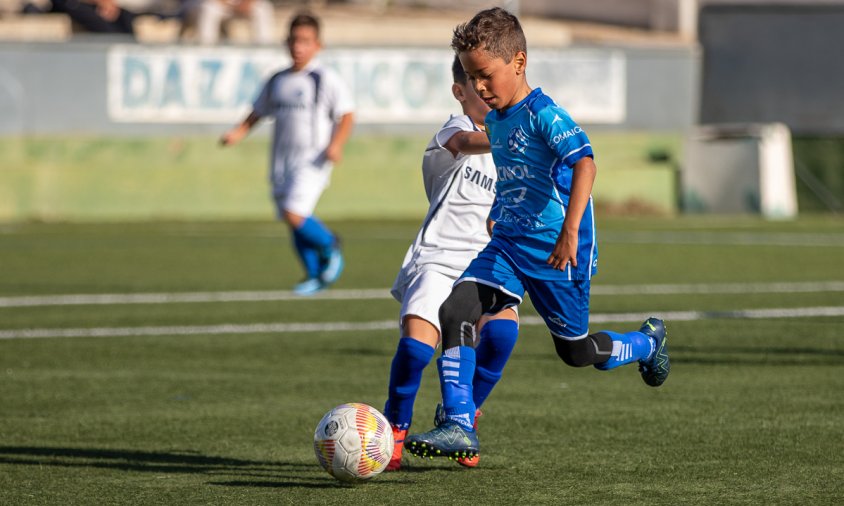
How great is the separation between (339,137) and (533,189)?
7.39m

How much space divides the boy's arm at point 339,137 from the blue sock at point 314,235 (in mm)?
592

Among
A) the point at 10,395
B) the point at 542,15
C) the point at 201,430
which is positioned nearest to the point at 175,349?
the point at 10,395

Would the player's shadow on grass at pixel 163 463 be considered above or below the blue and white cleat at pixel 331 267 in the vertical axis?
above

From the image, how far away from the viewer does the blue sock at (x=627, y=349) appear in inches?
240

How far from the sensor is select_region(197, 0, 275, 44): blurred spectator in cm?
Result: 2350

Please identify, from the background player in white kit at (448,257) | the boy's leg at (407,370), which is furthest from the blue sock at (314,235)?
the boy's leg at (407,370)

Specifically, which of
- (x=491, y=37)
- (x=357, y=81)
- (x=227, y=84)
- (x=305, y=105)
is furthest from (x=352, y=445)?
(x=357, y=81)

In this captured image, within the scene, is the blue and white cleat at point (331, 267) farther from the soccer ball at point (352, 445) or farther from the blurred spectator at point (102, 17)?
the blurred spectator at point (102, 17)

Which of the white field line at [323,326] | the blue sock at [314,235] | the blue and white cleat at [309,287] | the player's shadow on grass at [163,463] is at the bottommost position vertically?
the blue and white cleat at [309,287]

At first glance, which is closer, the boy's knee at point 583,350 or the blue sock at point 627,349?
the boy's knee at point 583,350

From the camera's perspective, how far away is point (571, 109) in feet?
78.2

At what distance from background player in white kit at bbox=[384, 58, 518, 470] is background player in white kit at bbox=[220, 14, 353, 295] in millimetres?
6546

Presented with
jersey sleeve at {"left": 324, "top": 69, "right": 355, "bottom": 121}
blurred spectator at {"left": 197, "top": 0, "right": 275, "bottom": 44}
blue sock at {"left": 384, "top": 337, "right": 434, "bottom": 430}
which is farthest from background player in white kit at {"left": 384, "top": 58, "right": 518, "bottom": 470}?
blurred spectator at {"left": 197, "top": 0, "right": 275, "bottom": 44}

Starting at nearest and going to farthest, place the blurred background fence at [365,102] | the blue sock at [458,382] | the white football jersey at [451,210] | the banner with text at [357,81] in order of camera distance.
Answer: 1. the blue sock at [458,382]
2. the white football jersey at [451,210]
3. the blurred background fence at [365,102]
4. the banner with text at [357,81]
